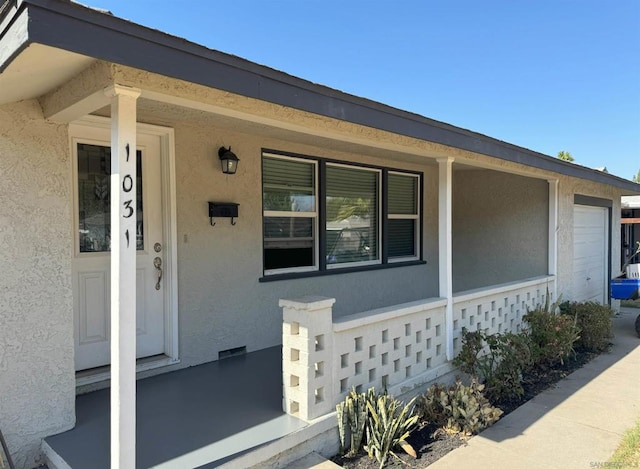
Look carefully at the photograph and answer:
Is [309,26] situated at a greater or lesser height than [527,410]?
greater

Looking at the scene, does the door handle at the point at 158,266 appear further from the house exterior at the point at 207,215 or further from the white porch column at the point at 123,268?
the white porch column at the point at 123,268

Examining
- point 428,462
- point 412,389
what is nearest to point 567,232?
point 412,389

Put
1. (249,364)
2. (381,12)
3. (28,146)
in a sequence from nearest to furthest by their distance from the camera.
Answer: (28,146) < (249,364) < (381,12)

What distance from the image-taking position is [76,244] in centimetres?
392

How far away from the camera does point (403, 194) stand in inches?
299

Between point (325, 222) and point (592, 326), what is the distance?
14.5 feet

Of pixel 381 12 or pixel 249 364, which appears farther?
pixel 381 12

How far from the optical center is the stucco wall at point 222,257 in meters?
4.60

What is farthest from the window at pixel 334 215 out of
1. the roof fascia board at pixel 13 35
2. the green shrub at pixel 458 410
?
the roof fascia board at pixel 13 35

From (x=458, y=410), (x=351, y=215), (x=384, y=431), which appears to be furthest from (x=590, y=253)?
(x=384, y=431)

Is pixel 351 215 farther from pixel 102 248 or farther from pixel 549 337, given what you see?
pixel 102 248

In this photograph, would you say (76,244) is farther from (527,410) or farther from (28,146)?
(527,410)

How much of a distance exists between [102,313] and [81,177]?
1.25 metres

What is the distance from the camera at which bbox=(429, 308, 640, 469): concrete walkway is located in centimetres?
359
